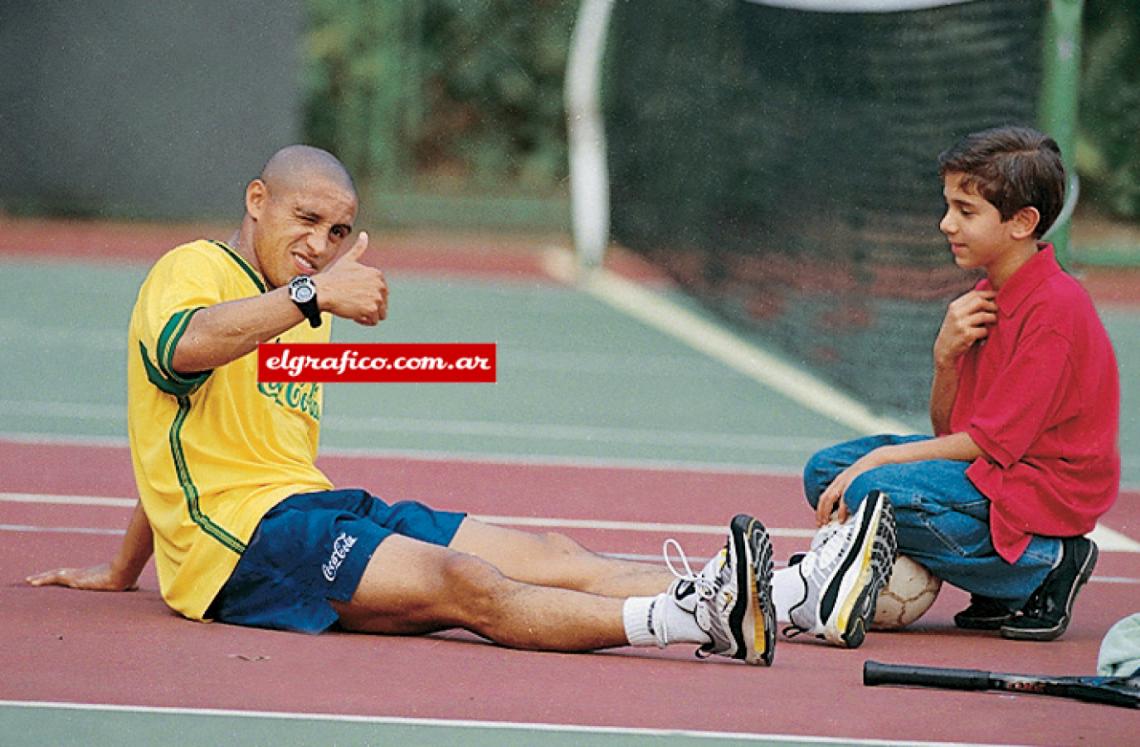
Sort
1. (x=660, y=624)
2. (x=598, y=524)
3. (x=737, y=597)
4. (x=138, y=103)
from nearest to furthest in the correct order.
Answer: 1. (x=737, y=597)
2. (x=660, y=624)
3. (x=598, y=524)
4. (x=138, y=103)

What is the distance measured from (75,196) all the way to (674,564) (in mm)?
13817

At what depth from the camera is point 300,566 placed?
15.1 ft

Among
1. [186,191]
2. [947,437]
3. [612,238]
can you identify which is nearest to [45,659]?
[947,437]

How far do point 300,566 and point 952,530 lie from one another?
150 centimetres

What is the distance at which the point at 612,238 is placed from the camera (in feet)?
55.6

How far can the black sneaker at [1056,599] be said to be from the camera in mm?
5059

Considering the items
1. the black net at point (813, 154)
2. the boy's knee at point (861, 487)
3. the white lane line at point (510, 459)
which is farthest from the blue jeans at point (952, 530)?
the black net at point (813, 154)

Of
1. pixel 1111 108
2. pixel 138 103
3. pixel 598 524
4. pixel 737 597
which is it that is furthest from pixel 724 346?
pixel 138 103

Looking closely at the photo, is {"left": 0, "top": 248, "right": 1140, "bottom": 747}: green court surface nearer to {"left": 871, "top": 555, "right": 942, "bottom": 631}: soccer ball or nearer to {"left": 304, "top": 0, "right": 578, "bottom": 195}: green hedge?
{"left": 871, "top": 555, "right": 942, "bottom": 631}: soccer ball

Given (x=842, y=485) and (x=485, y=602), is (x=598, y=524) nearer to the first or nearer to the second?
(x=842, y=485)

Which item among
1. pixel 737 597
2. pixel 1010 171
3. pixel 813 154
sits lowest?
pixel 737 597

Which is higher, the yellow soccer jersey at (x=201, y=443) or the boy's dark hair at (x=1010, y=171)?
the boy's dark hair at (x=1010, y=171)

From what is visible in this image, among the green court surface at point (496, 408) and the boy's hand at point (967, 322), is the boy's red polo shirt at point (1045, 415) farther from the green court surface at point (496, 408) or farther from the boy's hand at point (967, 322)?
the green court surface at point (496, 408)

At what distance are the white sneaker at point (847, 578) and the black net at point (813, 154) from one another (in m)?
4.09
